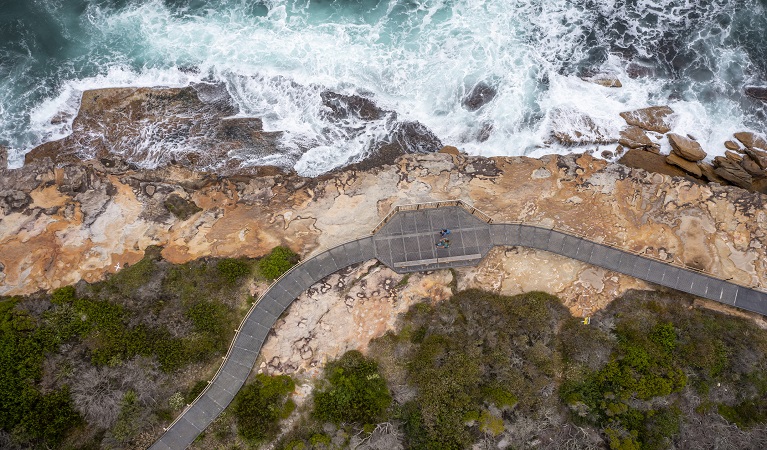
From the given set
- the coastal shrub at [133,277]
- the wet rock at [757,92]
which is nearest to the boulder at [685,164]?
the wet rock at [757,92]

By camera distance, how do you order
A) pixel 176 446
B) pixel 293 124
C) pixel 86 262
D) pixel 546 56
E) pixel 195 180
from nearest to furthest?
pixel 176 446, pixel 86 262, pixel 195 180, pixel 293 124, pixel 546 56

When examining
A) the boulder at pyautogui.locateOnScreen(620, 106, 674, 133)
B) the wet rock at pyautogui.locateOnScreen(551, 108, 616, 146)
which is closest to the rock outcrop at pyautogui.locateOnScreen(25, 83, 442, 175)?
the wet rock at pyautogui.locateOnScreen(551, 108, 616, 146)

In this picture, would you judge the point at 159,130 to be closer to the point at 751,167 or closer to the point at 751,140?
the point at 751,167

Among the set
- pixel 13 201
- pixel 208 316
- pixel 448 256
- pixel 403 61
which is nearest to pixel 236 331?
pixel 208 316

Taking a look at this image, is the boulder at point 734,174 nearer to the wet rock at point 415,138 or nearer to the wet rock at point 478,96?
the wet rock at point 478,96

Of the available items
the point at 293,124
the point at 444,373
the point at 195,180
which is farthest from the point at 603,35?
the point at 195,180

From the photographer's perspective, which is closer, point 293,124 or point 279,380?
point 279,380

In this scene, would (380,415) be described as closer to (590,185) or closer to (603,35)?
(590,185)
